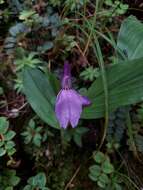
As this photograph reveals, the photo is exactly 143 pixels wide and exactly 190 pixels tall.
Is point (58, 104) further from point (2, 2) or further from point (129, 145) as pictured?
point (2, 2)

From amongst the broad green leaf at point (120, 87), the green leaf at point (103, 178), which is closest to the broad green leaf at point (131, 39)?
the broad green leaf at point (120, 87)

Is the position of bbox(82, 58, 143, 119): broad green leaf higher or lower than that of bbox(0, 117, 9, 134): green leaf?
higher

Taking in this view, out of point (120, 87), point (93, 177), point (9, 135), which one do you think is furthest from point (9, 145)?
point (120, 87)

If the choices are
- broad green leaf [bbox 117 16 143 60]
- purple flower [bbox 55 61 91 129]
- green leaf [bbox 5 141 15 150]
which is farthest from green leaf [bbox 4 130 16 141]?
broad green leaf [bbox 117 16 143 60]

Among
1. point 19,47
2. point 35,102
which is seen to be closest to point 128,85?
point 35,102

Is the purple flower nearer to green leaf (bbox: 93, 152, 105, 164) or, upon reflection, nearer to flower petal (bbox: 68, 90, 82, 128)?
flower petal (bbox: 68, 90, 82, 128)

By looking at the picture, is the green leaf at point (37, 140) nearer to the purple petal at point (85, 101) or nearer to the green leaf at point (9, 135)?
the green leaf at point (9, 135)

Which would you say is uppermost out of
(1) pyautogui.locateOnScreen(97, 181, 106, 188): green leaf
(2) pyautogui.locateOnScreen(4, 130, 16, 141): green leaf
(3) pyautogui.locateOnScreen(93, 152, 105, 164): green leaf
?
(2) pyautogui.locateOnScreen(4, 130, 16, 141): green leaf
